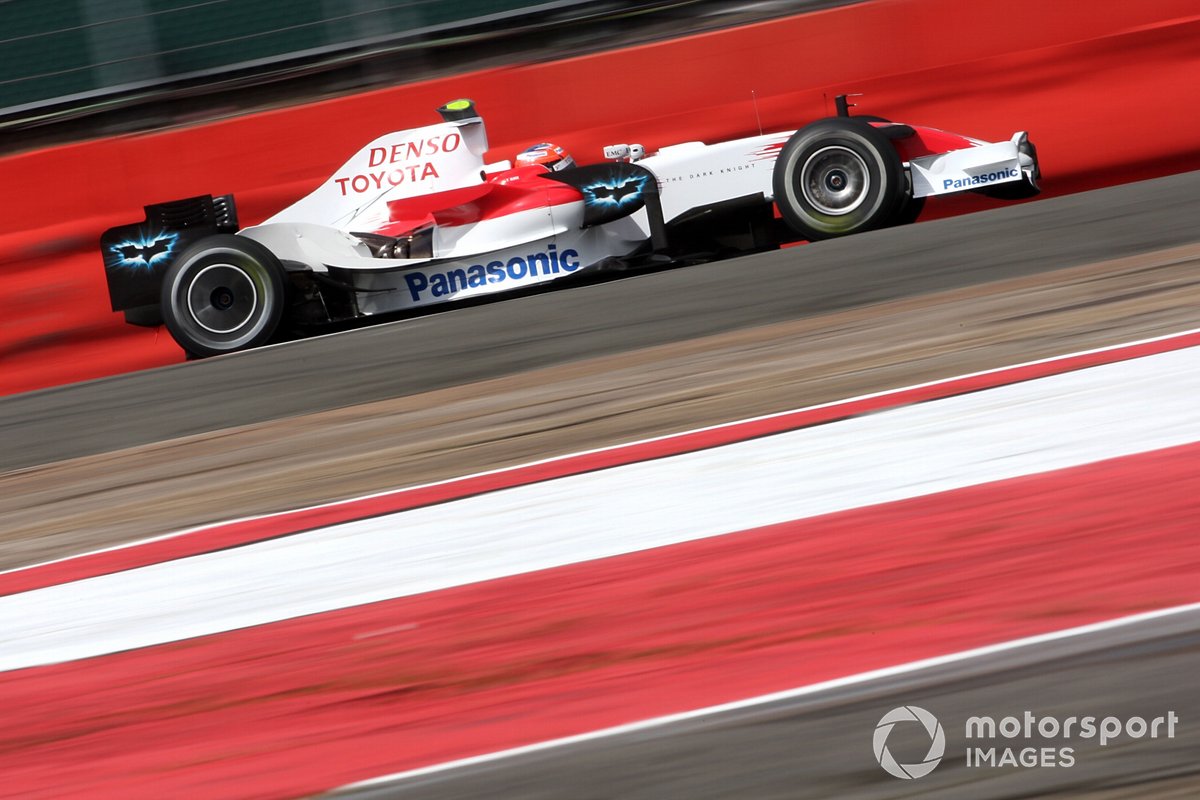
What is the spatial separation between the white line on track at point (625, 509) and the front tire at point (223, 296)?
11.8 ft

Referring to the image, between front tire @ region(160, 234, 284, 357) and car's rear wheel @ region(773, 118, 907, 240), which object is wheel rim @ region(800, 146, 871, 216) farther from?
front tire @ region(160, 234, 284, 357)

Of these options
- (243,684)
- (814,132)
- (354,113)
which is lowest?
(243,684)

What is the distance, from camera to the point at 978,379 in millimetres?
3453

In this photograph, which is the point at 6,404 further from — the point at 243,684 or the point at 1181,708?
the point at 1181,708

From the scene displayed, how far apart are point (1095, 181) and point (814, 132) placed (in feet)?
6.43

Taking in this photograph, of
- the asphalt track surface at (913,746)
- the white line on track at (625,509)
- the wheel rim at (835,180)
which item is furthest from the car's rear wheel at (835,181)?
the asphalt track surface at (913,746)

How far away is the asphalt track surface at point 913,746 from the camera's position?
146 cm

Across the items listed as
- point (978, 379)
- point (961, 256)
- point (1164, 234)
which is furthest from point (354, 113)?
point (978, 379)

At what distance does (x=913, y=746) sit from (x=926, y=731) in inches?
1.4

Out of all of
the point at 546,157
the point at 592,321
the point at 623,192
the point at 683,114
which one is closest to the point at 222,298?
the point at 546,157

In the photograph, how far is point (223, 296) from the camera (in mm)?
6629

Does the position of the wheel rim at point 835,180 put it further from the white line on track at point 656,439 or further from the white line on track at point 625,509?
the white line on track at point 625,509
